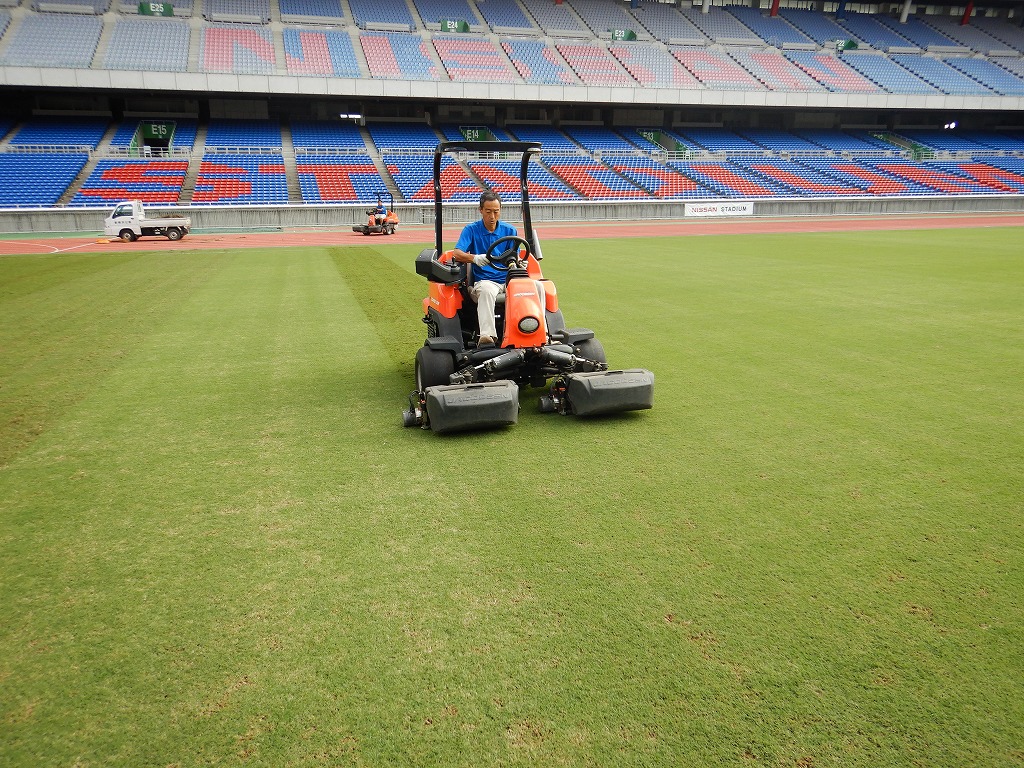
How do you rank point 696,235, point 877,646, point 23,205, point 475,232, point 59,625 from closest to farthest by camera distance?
point 877,646
point 59,625
point 475,232
point 696,235
point 23,205

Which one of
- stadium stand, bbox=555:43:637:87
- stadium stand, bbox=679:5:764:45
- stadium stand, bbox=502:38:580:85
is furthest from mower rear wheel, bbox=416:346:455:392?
stadium stand, bbox=679:5:764:45

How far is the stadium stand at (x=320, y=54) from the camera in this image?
126 feet

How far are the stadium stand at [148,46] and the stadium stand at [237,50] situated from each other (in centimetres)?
124

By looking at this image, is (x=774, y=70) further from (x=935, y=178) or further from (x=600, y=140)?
(x=600, y=140)

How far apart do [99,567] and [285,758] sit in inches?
69.9

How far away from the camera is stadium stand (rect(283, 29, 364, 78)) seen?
126ft

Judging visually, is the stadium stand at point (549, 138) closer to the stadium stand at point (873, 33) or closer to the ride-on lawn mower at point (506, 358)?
the stadium stand at point (873, 33)

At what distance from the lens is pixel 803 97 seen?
1752 inches

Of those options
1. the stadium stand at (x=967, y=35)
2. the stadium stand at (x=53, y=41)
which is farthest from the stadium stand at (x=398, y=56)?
the stadium stand at (x=967, y=35)

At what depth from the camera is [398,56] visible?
136ft

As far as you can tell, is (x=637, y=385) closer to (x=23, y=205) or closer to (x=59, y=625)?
(x=59, y=625)

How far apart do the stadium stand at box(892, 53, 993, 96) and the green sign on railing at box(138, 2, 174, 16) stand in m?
52.1

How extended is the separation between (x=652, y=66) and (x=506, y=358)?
4642 centimetres

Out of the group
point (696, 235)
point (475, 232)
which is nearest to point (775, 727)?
point (475, 232)
